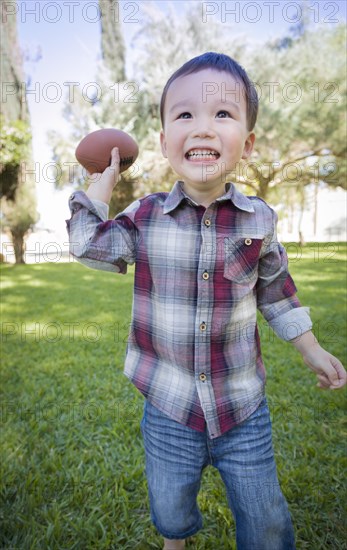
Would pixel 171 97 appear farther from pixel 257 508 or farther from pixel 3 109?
pixel 3 109

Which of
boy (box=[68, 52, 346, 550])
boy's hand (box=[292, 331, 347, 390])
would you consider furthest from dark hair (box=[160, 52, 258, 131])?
boy's hand (box=[292, 331, 347, 390])

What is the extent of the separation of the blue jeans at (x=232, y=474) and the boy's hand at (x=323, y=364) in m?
0.19

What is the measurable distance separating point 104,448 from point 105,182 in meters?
1.52

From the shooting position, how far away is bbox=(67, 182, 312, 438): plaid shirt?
45.4 inches

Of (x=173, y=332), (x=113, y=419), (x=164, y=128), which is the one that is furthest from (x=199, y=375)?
(x=113, y=419)

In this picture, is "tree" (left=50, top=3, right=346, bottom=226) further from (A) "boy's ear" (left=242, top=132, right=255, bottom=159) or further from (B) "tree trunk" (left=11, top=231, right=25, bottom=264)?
(A) "boy's ear" (left=242, top=132, right=255, bottom=159)

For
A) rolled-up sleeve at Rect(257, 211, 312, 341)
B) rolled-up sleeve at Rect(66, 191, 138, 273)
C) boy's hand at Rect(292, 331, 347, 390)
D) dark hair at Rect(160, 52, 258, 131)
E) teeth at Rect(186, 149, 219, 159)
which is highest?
dark hair at Rect(160, 52, 258, 131)

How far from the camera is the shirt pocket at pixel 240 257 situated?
1.17m

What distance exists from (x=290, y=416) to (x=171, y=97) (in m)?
1.97

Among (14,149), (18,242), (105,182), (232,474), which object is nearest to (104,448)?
(232,474)

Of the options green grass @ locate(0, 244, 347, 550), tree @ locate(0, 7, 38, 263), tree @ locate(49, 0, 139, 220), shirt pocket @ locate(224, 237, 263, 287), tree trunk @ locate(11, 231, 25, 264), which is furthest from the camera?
tree @ locate(49, 0, 139, 220)

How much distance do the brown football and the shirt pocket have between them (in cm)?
44

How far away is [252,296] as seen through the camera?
127cm

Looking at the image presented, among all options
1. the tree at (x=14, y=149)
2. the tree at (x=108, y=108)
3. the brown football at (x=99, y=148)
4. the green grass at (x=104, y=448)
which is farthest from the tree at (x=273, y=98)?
the brown football at (x=99, y=148)
